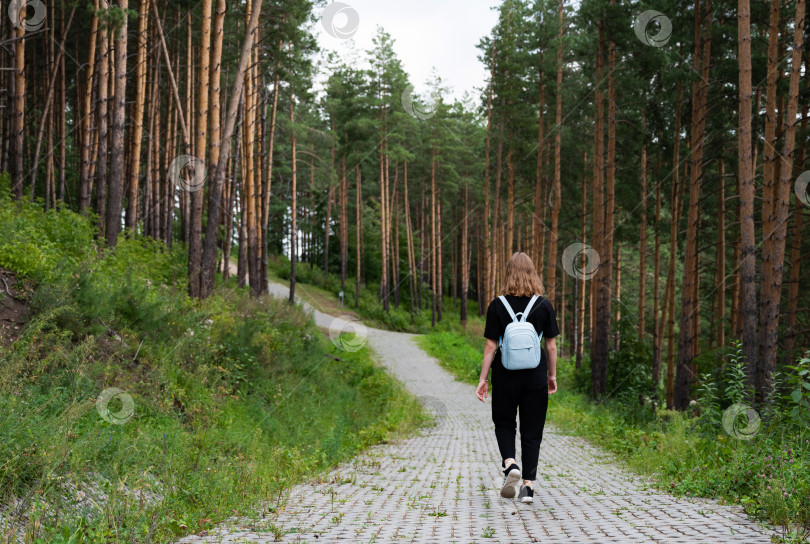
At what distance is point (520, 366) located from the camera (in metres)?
5.36

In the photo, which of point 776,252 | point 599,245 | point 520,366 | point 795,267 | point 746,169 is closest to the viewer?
point 520,366

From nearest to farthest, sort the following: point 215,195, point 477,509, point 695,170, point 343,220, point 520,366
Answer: point 477,509, point 520,366, point 215,195, point 695,170, point 343,220

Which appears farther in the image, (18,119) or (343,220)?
(343,220)

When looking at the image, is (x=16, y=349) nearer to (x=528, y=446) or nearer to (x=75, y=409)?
(x=75, y=409)

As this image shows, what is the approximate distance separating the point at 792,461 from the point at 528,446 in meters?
2.14

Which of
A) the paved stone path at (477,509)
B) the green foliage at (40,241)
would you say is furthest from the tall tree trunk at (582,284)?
the green foliage at (40,241)

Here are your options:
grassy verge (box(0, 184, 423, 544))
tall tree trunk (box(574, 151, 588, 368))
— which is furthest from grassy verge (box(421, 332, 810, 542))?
tall tree trunk (box(574, 151, 588, 368))

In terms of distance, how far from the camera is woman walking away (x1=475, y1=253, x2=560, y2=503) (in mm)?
5391

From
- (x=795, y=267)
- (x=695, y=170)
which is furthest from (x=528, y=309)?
(x=795, y=267)

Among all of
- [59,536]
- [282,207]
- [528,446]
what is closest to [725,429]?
[528,446]

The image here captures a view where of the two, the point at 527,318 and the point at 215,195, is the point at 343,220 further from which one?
the point at 527,318

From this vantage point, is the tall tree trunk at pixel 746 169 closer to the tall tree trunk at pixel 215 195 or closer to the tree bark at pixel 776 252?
the tree bark at pixel 776 252

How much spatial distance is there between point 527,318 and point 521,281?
354 mm

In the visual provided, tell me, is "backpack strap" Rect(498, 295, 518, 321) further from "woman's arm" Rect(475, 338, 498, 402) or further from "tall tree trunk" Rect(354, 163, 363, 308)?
"tall tree trunk" Rect(354, 163, 363, 308)
